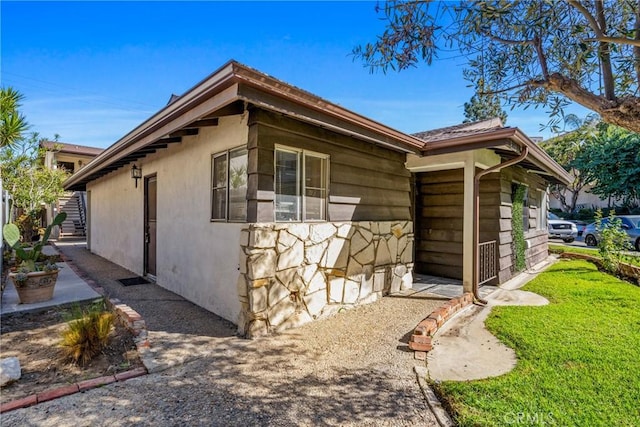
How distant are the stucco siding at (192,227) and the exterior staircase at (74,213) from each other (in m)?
13.2

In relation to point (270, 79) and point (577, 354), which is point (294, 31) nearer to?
point (270, 79)

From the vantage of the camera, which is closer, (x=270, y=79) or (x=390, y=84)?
(x=270, y=79)

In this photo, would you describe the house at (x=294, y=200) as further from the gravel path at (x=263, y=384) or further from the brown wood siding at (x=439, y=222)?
the gravel path at (x=263, y=384)

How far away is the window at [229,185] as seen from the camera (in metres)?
4.51

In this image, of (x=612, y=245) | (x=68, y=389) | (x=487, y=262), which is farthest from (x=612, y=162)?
(x=68, y=389)

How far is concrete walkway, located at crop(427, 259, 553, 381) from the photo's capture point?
3.18 meters

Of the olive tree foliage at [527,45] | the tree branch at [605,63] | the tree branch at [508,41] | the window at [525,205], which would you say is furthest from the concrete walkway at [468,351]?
the tree branch at [508,41]

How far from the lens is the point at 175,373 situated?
10.4ft

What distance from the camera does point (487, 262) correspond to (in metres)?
6.47

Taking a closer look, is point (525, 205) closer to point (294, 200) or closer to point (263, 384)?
point (294, 200)

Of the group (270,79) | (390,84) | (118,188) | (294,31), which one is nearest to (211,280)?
(270,79)

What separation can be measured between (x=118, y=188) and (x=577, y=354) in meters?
10.5

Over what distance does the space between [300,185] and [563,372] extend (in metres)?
3.54

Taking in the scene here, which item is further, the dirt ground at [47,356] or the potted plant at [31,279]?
the potted plant at [31,279]
